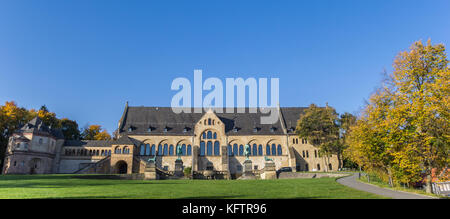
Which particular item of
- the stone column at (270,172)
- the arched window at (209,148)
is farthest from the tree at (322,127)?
the arched window at (209,148)

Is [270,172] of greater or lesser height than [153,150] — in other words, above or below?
below

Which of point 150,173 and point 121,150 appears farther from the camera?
point 121,150

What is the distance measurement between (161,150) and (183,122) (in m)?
7.45

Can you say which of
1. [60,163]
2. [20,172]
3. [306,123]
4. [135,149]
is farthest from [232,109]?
[20,172]

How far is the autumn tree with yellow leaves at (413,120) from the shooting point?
1606 cm

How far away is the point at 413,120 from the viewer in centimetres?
1628

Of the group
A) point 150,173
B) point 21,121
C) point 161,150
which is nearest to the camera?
point 150,173

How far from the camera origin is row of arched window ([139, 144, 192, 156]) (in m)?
48.3

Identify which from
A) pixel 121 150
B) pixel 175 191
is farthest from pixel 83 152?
pixel 175 191

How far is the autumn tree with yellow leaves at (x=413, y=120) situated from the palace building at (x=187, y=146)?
28.0 meters

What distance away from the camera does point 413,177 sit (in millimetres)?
18016

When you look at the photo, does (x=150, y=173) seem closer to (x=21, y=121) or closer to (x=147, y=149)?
(x=147, y=149)
